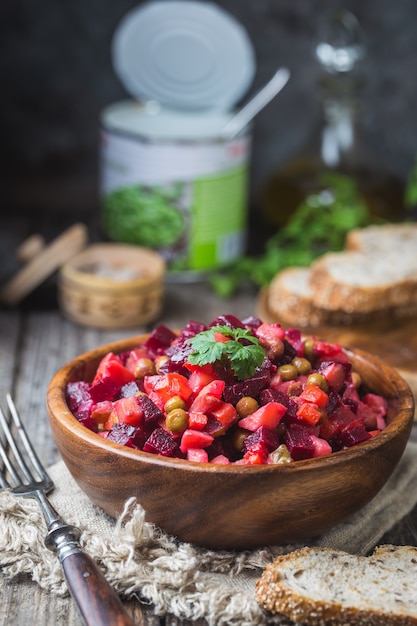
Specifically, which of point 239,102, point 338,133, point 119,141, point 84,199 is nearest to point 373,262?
point 338,133

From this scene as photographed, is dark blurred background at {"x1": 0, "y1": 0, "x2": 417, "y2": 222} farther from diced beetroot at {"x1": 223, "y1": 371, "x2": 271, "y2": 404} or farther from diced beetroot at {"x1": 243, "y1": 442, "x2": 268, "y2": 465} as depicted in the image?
diced beetroot at {"x1": 243, "y1": 442, "x2": 268, "y2": 465}

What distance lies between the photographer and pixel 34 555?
210cm

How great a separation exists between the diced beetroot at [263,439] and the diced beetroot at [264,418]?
1 centimetres

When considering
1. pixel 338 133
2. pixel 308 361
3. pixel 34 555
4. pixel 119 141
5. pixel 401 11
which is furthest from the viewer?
pixel 401 11

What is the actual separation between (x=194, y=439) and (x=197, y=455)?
0.03 metres

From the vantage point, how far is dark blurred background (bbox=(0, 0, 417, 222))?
467 centimetres

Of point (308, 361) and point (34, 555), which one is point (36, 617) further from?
point (308, 361)

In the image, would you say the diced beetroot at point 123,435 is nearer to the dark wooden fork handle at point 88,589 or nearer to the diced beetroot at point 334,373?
the dark wooden fork handle at point 88,589

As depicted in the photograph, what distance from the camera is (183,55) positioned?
14.3 ft

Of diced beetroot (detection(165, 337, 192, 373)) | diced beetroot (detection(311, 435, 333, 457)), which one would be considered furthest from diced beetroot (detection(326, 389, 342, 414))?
diced beetroot (detection(165, 337, 192, 373))

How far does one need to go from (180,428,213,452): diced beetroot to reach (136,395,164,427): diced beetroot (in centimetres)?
9

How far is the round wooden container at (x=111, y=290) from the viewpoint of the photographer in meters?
3.57

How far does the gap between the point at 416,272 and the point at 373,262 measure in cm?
19

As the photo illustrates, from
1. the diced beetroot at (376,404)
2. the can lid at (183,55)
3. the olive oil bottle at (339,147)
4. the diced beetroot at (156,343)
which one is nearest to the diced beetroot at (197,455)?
the diced beetroot at (156,343)
